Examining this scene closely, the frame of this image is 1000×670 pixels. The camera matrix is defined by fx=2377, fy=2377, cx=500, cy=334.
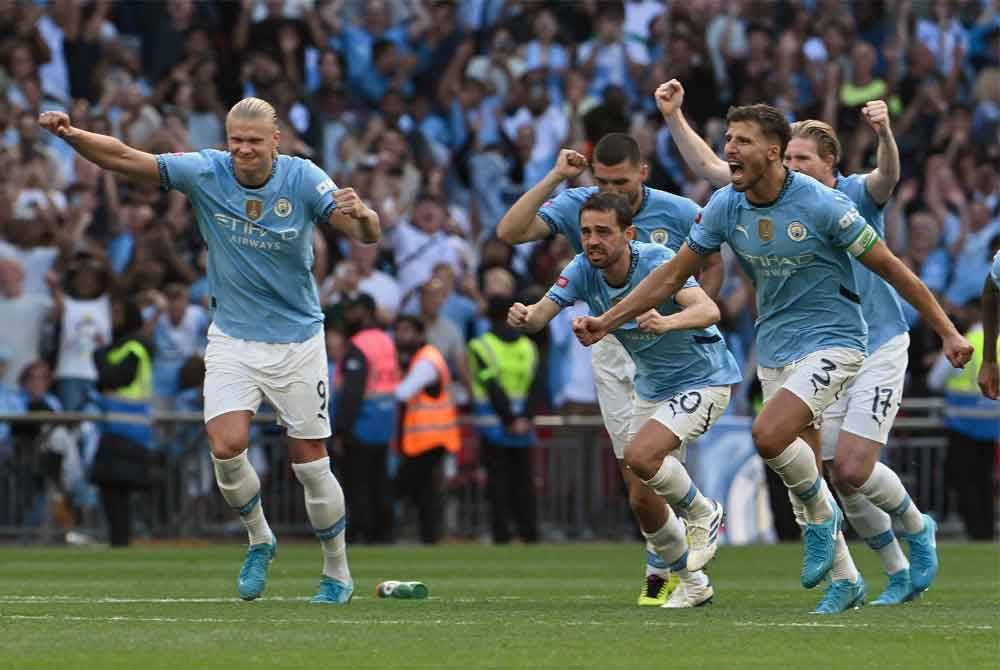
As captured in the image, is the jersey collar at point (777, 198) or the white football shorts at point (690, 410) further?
the white football shorts at point (690, 410)

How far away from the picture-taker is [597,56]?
26109mm

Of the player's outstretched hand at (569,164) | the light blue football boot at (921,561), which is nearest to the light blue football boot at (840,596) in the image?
the light blue football boot at (921,561)

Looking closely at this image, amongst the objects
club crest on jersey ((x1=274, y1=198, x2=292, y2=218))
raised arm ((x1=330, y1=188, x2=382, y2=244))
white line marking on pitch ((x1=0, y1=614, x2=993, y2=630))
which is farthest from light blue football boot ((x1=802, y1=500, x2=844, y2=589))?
club crest on jersey ((x1=274, y1=198, x2=292, y2=218))

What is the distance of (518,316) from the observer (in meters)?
12.3

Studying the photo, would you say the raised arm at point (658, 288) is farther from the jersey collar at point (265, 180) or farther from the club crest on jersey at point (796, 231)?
the jersey collar at point (265, 180)

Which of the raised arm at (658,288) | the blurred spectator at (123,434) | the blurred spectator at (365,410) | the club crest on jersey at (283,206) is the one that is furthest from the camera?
the blurred spectator at (365,410)

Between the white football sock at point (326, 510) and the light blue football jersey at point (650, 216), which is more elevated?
the light blue football jersey at point (650, 216)

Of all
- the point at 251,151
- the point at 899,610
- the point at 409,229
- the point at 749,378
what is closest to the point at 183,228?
A: the point at 409,229

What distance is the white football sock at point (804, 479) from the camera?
11734 mm

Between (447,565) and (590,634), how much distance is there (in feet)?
25.9

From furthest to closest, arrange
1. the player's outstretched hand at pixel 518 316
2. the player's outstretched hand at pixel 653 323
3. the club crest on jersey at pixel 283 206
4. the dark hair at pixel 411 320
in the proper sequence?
the dark hair at pixel 411 320
the club crest on jersey at pixel 283 206
the player's outstretched hand at pixel 518 316
the player's outstretched hand at pixel 653 323

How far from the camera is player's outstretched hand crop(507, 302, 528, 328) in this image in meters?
12.2

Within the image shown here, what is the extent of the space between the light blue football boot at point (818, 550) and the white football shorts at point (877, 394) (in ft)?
3.61

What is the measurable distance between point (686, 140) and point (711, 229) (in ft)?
6.33
